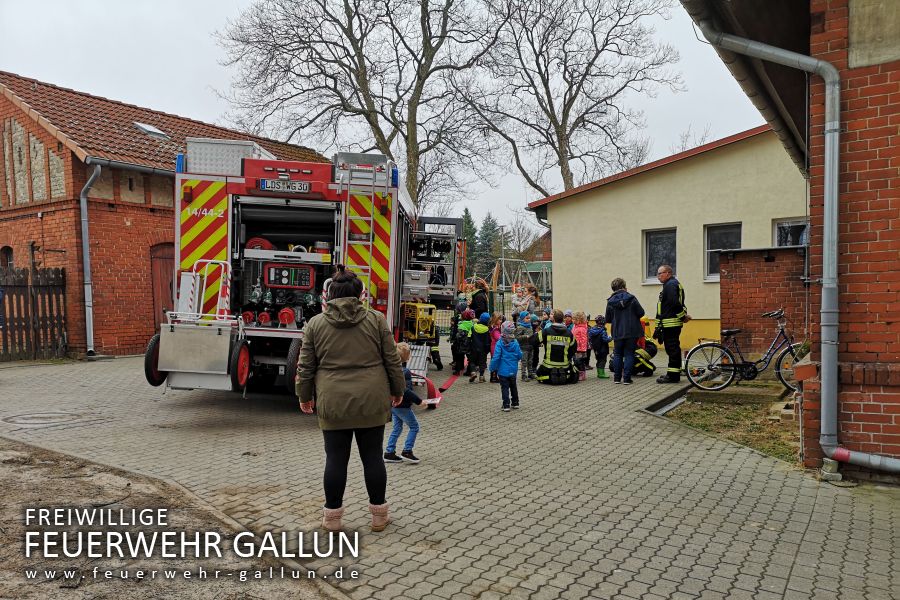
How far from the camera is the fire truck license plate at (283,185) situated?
829cm

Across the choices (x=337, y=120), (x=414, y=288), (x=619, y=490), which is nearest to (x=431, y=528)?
(x=619, y=490)

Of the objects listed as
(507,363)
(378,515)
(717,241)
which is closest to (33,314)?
(507,363)

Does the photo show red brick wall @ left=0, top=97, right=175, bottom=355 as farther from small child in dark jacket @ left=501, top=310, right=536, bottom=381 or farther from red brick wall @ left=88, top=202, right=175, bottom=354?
small child in dark jacket @ left=501, top=310, right=536, bottom=381

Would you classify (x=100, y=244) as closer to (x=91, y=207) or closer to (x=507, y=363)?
(x=91, y=207)

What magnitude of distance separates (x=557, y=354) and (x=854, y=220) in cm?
629

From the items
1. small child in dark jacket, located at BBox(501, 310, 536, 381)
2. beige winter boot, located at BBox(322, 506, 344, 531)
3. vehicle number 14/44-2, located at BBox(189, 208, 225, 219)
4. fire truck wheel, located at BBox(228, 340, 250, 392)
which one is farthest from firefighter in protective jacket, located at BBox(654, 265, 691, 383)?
beige winter boot, located at BBox(322, 506, 344, 531)

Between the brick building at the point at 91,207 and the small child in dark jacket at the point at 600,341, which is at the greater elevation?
the brick building at the point at 91,207

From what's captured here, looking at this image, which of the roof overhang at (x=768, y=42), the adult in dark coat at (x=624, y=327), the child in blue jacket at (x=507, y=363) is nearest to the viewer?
the roof overhang at (x=768, y=42)

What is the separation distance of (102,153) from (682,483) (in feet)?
45.9

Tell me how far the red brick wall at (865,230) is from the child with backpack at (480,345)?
662 centimetres

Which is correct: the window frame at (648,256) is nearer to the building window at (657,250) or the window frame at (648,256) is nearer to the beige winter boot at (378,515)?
the building window at (657,250)

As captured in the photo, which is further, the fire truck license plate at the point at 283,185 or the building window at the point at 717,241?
the building window at the point at 717,241

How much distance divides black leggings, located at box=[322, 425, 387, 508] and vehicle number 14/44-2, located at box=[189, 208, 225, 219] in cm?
493

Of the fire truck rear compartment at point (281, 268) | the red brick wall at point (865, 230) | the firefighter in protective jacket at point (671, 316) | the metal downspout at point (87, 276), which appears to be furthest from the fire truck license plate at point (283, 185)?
the metal downspout at point (87, 276)
